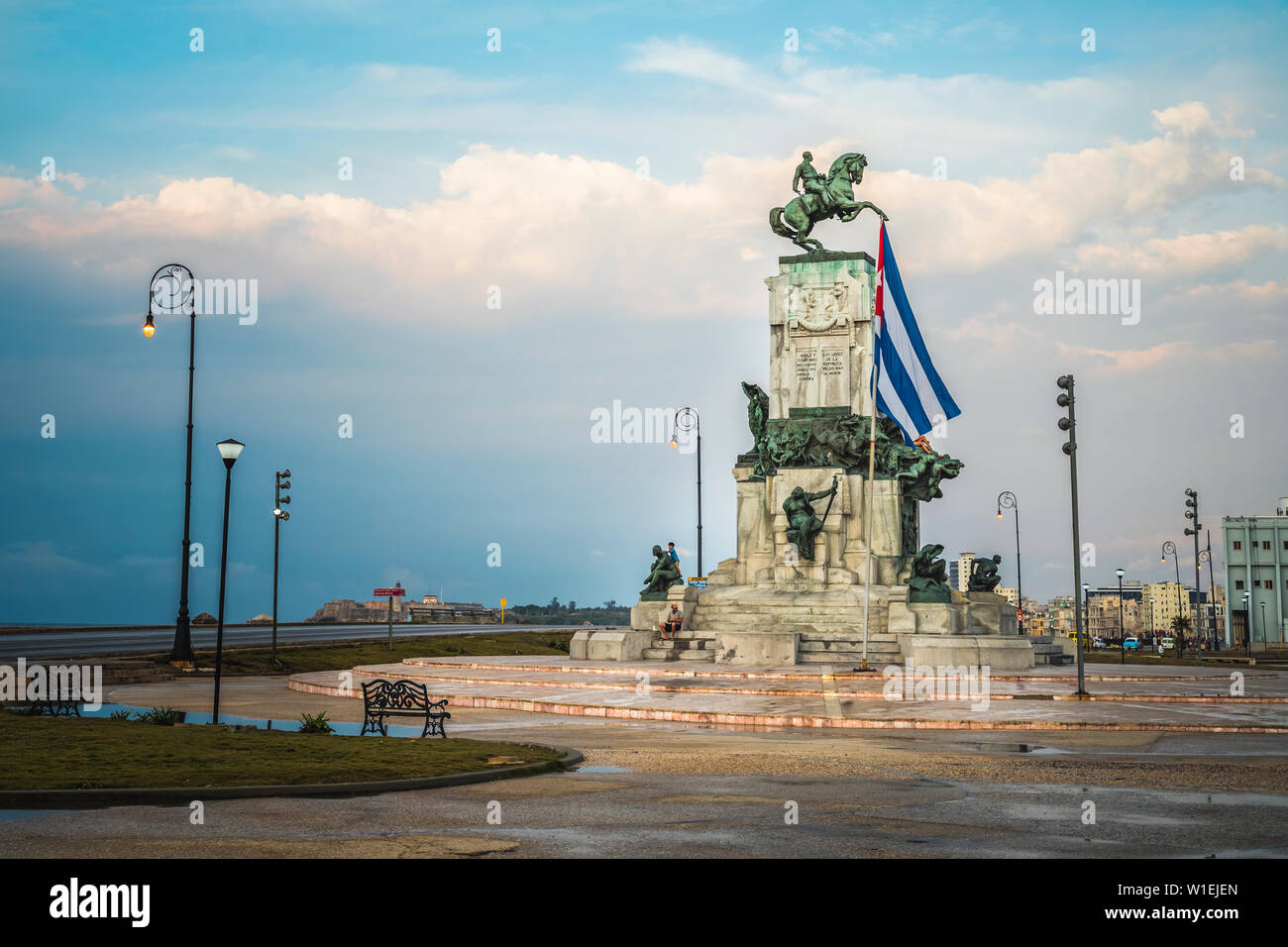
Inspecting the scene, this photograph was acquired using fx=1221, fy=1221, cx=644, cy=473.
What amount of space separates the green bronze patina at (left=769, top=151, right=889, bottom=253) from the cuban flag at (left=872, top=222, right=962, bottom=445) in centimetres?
788

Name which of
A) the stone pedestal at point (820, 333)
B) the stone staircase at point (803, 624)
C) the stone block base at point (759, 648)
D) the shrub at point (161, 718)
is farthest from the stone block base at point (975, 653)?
the shrub at point (161, 718)

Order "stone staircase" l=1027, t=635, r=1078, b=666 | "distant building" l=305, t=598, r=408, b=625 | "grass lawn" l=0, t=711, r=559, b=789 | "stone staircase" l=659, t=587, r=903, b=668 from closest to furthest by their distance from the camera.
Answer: "grass lawn" l=0, t=711, r=559, b=789
"stone staircase" l=659, t=587, r=903, b=668
"stone staircase" l=1027, t=635, r=1078, b=666
"distant building" l=305, t=598, r=408, b=625

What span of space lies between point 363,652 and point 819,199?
24132 mm

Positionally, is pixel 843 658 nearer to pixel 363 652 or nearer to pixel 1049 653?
pixel 1049 653

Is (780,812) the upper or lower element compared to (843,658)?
lower

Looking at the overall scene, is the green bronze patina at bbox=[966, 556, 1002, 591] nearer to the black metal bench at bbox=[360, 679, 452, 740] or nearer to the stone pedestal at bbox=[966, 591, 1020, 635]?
the stone pedestal at bbox=[966, 591, 1020, 635]

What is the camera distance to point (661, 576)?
43.7m

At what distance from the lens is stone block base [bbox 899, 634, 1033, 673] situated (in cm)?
3269

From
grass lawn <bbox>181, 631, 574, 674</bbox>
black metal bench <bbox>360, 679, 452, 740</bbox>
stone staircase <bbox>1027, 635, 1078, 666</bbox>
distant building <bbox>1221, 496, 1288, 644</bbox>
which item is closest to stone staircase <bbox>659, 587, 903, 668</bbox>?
stone staircase <bbox>1027, 635, 1078, 666</bbox>

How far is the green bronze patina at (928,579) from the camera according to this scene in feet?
127

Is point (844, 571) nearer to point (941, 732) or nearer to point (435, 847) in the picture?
point (941, 732)

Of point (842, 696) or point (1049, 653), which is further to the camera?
point (1049, 653)

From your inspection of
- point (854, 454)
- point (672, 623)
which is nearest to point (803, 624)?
point (672, 623)
